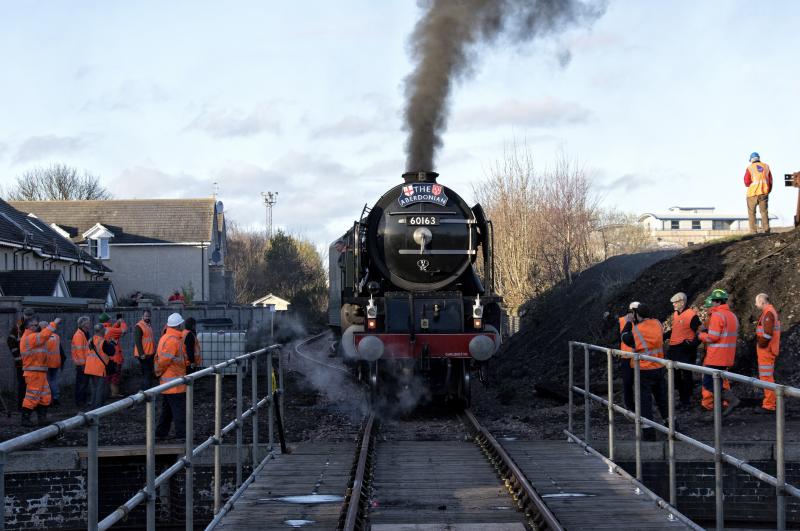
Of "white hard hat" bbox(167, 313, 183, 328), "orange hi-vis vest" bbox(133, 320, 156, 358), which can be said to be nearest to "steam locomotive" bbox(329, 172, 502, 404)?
"white hard hat" bbox(167, 313, 183, 328)

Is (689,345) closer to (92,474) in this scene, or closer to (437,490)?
(437,490)

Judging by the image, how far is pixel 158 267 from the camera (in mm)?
53406

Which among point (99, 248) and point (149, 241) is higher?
point (149, 241)

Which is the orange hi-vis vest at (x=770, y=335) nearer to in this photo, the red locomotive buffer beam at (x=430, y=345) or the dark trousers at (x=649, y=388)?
the dark trousers at (x=649, y=388)

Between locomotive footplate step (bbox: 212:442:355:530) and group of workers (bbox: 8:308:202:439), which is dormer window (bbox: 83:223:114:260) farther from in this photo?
locomotive footplate step (bbox: 212:442:355:530)

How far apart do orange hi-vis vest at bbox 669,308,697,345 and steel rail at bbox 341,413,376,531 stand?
4.99 meters

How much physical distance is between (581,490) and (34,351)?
958 cm

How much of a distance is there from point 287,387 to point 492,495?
11.7 metres

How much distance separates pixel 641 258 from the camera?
27.0 metres

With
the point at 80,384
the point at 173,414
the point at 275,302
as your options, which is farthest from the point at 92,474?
the point at 275,302

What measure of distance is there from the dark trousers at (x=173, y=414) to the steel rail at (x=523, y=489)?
13.6 feet

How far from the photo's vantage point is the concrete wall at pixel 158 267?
175 feet

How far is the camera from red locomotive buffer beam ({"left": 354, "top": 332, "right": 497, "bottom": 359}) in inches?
523

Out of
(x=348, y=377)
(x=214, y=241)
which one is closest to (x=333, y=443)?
(x=348, y=377)
